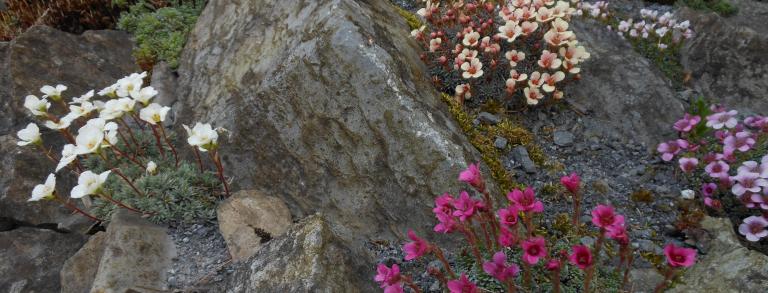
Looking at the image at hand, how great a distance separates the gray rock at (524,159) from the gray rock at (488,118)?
299 mm

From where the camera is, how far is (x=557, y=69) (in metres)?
4.68

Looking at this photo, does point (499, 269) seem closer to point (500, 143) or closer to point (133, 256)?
point (500, 143)

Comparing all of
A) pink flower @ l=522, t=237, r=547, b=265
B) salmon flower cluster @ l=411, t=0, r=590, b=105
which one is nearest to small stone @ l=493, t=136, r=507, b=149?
salmon flower cluster @ l=411, t=0, r=590, b=105

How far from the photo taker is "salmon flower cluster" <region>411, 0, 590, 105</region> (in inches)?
172

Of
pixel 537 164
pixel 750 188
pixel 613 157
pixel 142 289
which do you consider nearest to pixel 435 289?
pixel 537 164

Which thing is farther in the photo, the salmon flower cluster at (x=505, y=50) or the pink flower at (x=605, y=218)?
the salmon flower cluster at (x=505, y=50)

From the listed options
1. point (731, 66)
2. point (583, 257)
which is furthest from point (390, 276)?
point (731, 66)

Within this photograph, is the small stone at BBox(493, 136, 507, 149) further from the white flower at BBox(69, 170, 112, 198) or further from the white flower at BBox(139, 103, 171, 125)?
the white flower at BBox(69, 170, 112, 198)

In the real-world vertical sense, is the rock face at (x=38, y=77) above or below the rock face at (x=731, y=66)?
above

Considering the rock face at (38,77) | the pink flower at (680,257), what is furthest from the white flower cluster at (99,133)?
the pink flower at (680,257)

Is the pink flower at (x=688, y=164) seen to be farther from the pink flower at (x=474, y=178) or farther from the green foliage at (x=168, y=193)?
the green foliage at (x=168, y=193)

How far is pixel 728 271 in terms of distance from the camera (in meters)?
3.11

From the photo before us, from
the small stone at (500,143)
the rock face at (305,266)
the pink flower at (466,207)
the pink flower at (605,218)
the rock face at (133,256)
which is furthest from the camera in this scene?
the small stone at (500,143)

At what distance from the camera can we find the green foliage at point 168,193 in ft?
13.1
